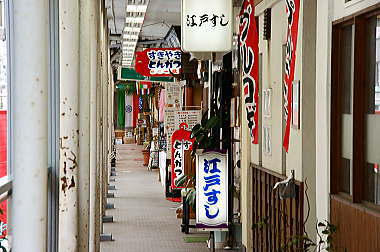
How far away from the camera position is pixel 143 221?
14.5m

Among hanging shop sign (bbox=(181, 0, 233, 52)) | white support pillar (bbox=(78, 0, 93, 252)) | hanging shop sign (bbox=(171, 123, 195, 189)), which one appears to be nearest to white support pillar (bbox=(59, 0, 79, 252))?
white support pillar (bbox=(78, 0, 93, 252))

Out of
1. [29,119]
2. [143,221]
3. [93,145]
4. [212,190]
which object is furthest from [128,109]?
[29,119]

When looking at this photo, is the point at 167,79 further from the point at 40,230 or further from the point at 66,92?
the point at 40,230

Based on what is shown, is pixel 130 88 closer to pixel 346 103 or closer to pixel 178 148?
pixel 178 148

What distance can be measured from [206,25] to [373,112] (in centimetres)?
332

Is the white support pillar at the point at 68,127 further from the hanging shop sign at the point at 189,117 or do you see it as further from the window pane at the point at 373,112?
the hanging shop sign at the point at 189,117

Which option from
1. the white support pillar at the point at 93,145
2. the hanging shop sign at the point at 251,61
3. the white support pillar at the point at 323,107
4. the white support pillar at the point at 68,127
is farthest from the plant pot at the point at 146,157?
the white support pillar at the point at 68,127

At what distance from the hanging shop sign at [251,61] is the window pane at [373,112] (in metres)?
2.19

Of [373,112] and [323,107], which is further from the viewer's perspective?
[323,107]

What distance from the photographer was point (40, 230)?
3857mm

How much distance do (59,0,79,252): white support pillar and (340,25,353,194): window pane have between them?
2040 mm

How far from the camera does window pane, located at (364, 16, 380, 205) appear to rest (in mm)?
5344

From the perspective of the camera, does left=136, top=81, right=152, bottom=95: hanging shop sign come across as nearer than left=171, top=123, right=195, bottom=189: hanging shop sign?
No

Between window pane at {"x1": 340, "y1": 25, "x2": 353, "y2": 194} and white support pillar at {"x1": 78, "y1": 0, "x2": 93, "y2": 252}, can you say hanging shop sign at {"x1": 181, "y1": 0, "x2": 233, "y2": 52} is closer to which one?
white support pillar at {"x1": 78, "y1": 0, "x2": 93, "y2": 252}
